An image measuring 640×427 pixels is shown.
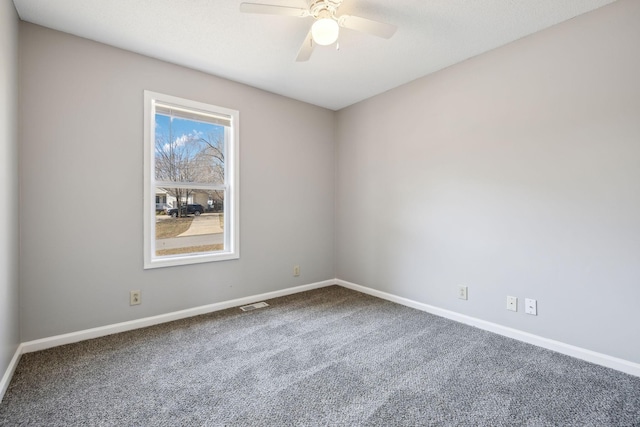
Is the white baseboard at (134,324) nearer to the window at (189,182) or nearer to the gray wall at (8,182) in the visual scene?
the gray wall at (8,182)

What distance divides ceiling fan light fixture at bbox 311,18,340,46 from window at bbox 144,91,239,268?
1637 mm

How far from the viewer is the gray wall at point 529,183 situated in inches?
76.4

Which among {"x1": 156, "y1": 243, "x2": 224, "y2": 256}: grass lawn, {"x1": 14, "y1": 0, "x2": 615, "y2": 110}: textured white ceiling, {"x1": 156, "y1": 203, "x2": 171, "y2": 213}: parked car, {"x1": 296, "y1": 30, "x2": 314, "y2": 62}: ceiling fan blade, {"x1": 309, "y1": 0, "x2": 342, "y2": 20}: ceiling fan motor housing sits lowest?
{"x1": 156, "y1": 243, "x2": 224, "y2": 256}: grass lawn

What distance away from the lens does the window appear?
2699 mm

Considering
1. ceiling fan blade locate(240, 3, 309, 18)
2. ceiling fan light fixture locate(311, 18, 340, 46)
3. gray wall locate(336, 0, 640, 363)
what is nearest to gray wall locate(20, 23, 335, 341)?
ceiling fan blade locate(240, 3, 309, 18)

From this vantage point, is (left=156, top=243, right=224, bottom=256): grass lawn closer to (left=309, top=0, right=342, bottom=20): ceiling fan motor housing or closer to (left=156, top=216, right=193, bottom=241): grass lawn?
(left=156, top=216, right=193, bottom=241): grass lawn

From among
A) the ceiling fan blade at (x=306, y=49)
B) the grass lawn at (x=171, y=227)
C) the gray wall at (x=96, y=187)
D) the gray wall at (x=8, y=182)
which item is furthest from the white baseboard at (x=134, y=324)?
the ceiling fan blade at (x=306, y=49)

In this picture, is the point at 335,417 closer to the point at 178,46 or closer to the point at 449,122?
the point at 449,122

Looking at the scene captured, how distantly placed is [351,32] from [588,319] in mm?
2721

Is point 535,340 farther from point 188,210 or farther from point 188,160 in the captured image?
point 188,160

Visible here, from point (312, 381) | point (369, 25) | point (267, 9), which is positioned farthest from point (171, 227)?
point (369, 25)

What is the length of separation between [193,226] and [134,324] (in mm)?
1014

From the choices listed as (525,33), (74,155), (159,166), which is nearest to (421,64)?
(525,33)

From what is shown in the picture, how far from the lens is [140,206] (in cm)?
261
